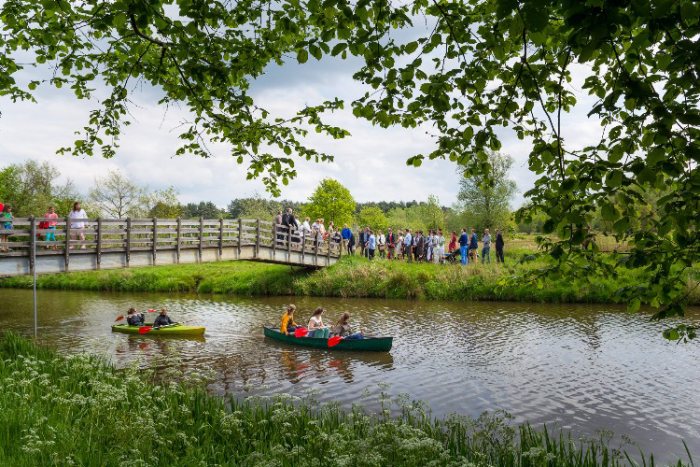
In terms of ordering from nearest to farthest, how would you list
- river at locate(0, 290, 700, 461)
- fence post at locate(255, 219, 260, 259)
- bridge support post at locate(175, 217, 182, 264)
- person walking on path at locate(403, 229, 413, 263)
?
river at locate(0, 290, 700, 461) → bridge support post at locate(175, 217, 182, 264) → fence post at locate(255, 219, 260, 259) → person walking on path at locate(403, 229, 413, 263)

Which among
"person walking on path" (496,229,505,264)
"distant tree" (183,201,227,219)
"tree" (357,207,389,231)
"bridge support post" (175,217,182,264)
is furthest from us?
"distant tree" (183,201,227,219)

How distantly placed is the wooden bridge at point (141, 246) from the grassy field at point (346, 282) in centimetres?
212

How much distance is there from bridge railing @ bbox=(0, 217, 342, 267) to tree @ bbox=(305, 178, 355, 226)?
21.6 m

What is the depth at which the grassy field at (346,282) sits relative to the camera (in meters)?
23.2

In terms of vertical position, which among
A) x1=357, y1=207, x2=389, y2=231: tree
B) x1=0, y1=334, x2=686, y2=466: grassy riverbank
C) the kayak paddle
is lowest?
the kayak paddle

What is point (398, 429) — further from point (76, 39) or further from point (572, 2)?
point (76, 39)

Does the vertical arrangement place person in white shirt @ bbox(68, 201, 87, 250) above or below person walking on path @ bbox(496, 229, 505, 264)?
above

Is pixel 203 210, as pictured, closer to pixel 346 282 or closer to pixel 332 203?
pixel 332 203

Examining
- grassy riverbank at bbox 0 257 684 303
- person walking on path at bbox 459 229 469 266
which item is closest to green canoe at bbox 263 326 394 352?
grassy riverbank at bbox 0 257 684 303

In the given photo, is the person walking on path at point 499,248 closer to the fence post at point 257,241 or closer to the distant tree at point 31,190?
the fence post at point 257,241

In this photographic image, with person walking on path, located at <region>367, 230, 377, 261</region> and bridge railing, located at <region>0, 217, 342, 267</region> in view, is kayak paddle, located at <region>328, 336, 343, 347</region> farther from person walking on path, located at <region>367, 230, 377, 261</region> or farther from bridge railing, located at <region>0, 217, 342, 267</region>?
person walking on path, located at <region>367, 230, 377, 261</region>

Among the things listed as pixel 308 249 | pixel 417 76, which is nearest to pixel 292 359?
pixel 417 76

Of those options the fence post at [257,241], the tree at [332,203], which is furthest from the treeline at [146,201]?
the fence post at [257,241]

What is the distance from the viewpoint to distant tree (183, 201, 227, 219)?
111m
